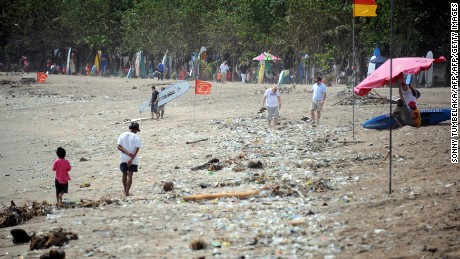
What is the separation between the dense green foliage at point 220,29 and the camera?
153 feet

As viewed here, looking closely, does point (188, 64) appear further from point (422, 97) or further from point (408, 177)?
point (408, 177)

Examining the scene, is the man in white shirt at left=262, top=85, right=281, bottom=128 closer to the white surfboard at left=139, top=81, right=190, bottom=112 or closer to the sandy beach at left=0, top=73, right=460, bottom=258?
the sandy beach at left=0, top=73, right=460, bottom=258

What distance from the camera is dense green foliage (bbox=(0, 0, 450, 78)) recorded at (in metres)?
46.7

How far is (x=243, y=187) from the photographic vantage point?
49.3ft

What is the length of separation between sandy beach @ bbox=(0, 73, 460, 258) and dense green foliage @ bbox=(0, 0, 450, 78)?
16.3 m

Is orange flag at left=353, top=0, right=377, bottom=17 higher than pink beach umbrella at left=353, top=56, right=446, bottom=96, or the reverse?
orange flag at left=353, top=0, right=377, bottom=17

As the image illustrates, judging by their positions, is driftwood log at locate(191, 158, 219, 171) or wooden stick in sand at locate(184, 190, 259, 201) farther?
driftwood log at locate(191, 158, 219, 171)

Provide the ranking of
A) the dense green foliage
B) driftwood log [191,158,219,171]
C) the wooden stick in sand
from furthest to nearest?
1. the dense green foliage
2. driftwood log [191,158,219,171]
3. the wooden stick in sand

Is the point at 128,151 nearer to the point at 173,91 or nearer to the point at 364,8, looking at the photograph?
the point at 364,8

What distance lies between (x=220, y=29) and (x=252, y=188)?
Answer: 43.1m

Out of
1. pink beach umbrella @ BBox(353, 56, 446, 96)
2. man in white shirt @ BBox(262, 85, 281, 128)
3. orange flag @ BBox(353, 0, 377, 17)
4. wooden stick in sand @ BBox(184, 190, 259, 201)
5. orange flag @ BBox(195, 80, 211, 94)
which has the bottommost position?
wooden stick in sand @ BBox(184, 190, 259, 201)

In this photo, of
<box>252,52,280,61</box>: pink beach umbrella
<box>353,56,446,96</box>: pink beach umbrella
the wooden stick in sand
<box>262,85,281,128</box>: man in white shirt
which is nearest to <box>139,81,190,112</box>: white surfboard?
<box>262,85,281,128</box>: man in white shirt

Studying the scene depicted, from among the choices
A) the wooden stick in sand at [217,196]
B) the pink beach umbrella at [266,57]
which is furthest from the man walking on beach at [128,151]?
the pink beach umbrella at [266,57]

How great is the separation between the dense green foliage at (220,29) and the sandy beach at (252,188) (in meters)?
16.3
